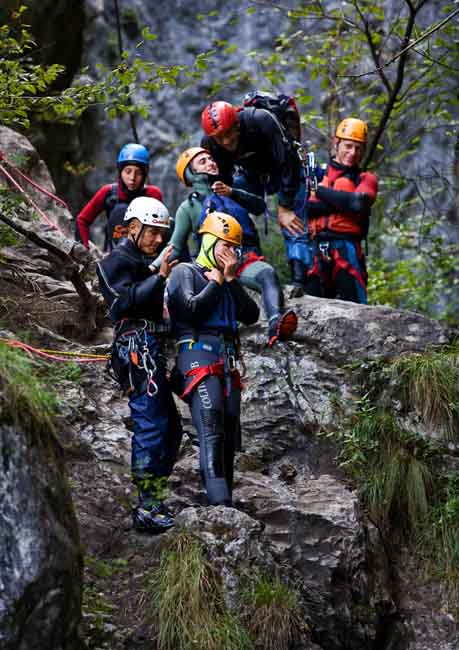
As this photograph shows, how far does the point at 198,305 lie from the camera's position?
5430 millimetres

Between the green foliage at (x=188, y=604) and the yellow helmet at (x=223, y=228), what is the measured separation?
2.03 meters

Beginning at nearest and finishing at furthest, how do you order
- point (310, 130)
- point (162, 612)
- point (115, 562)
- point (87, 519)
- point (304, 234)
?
point (162, 612) < point (115, 562) < point (87, 519) < point (304, 234) < point (310, 130)

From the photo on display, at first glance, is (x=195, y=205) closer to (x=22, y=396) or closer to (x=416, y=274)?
(x=22, y=396)

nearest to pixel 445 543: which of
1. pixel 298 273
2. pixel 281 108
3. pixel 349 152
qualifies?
pixel 298 273

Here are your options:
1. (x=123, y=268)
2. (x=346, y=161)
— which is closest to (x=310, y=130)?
(x=346, y=161)

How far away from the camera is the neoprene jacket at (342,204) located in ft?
25.8

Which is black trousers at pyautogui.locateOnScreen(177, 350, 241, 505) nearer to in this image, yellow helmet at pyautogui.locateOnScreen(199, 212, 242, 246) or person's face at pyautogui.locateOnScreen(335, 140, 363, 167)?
yellow helmet at pyautogui.locateOnScreen(199, 212, 242, 246)

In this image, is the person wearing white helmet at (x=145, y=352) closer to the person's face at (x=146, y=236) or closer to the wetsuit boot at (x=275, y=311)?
the person's face at (x=146, y=236)

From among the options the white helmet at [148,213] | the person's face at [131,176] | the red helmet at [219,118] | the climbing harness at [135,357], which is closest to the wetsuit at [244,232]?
the red helmet at [219,118]

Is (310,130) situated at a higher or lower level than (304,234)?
higher

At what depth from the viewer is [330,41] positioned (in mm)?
11328

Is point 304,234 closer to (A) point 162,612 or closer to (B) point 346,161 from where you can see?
(B) point 346,161

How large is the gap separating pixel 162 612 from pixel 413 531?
7.40ft

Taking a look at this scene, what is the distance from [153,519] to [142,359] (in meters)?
1.01
